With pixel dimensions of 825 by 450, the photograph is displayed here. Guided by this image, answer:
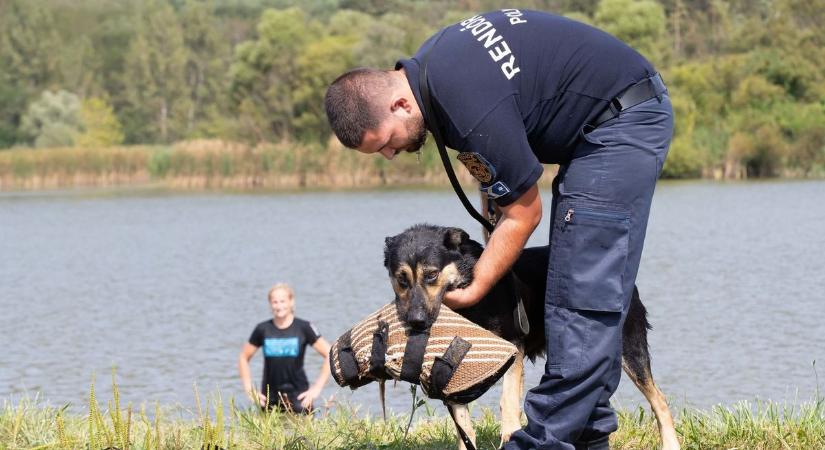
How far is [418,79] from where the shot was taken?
4.31 m

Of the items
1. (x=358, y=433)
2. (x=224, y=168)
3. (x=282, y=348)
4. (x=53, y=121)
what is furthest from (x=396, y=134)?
(x=53, y=121)

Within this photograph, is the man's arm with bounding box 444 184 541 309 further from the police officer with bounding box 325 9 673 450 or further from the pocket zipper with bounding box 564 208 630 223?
the pocket zipper with bounding box 564 208 630 223

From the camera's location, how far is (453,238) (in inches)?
205

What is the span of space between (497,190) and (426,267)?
0.85 meters

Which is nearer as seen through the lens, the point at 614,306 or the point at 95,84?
the point at 614,306

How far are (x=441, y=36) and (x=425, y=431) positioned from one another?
2758 millimetres

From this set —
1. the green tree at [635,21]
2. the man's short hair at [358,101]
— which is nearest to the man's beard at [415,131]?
the man's short hair at [358,101]

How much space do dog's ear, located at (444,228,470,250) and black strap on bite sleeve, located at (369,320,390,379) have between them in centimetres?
52

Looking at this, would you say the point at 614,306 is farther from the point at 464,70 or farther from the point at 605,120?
the point at 464,70

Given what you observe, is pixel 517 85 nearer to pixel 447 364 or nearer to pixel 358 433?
pixel 447 364

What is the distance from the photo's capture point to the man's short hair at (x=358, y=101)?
14.1 feet

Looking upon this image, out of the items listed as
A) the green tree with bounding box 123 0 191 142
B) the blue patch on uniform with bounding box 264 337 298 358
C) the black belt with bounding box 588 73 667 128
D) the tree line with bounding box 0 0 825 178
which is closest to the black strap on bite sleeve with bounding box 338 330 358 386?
the black belt with bounding box 588 73 667 128

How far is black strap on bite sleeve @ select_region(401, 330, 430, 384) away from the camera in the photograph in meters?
4.77

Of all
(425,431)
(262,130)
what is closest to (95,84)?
(262,130)
